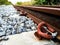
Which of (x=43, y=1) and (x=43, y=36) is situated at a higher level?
(x=43, y=36)

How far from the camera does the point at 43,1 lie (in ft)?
32.9

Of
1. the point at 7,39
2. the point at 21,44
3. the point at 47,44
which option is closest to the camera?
the point at 47,44

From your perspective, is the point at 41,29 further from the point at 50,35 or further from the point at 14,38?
the point at 14,38

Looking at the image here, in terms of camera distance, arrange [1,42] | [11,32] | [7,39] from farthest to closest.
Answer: [11,32]
[7,39]
[1,42]

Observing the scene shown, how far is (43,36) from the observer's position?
159 centimetres

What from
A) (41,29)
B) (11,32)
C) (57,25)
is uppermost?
(57,25)

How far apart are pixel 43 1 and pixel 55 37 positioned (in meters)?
8.66

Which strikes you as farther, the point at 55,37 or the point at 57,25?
the point at 55,37

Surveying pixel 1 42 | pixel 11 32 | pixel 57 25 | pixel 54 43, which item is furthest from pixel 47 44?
pixel 11 32

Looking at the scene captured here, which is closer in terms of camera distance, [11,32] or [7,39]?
[7,39]

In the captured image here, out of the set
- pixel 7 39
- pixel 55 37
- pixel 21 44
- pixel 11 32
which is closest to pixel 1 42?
pixel 7 39

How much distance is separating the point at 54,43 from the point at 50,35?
0.43ft

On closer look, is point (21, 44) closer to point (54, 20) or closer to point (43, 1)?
point (54, 20)

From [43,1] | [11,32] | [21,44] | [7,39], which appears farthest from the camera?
[43,1]
